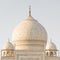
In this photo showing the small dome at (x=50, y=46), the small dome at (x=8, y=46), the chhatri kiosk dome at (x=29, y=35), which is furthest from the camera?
the small dome at (x=50, y=46)

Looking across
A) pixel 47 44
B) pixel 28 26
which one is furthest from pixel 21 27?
pixel 47 44

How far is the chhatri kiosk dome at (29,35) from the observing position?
3055cm

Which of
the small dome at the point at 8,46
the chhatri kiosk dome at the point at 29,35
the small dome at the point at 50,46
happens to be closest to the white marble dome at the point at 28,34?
the chhatri kiosk dome at the point at 29,35

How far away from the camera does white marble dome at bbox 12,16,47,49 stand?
30.6 m

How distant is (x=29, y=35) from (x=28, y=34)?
0.39 feet

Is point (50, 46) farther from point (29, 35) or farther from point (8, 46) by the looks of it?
point (8, 46)

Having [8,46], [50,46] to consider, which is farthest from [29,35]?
[50,46]

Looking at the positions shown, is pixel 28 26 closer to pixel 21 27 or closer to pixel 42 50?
pixel 21 27

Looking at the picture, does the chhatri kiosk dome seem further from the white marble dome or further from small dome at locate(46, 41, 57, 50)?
small dome at locate(46, 41, 57, 50)

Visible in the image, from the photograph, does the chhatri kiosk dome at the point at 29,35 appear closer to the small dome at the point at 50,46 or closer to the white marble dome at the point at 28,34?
the white marble dome at the point at 28,34

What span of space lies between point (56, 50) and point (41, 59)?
3.68 m

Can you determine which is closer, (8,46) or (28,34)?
(28,34)

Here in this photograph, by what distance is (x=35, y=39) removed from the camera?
30.6m

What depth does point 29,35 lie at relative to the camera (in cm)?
3056
